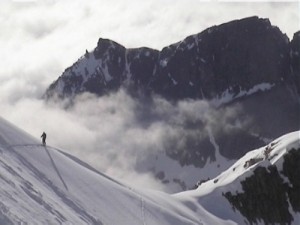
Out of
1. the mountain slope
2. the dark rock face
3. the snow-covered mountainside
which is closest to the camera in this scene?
the snow-covered mountainside

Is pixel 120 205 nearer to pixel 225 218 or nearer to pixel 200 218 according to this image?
pixel 200 218

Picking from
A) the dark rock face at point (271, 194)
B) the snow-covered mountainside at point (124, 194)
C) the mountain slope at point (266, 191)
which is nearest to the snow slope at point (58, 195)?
the snow-covered mountainside at point (124, 194)

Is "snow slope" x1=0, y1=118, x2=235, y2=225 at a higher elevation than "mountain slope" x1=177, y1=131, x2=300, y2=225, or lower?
lower

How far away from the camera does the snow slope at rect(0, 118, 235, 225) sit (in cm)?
3991

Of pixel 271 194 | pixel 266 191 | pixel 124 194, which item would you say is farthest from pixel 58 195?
pixel 271 194

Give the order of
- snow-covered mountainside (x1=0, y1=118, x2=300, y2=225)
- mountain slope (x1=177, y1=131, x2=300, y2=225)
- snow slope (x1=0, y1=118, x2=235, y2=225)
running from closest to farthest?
snow slope (x1=0, y1=118, x2=235, y2=225) < snow-covered mountainside (x1=0, y1=118, x2=300, y2=225) < mountain slope (x1=177, y1=131, x2=300, y2=225)

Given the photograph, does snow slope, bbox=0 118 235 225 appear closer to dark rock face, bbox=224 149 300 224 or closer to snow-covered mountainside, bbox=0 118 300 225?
snow-covered mountainside, bbox=0 118 300 225

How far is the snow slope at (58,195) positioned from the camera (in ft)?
131

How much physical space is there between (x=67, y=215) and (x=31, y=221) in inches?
357

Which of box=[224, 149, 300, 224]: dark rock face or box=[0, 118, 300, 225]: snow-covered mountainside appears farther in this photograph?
box=[224, 149, 300, 224]: dark rock face

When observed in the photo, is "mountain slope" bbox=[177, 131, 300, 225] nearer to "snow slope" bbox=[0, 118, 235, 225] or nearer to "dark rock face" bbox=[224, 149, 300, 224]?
"dark rock face" bbox=[224, 149, 300, 224]

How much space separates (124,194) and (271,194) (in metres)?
42.8

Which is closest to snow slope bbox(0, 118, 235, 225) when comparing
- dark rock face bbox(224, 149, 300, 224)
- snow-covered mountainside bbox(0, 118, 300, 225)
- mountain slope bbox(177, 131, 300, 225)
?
snow-covered mountainside bbox(0, 118, 300, 225)

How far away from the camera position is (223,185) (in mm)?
101438
